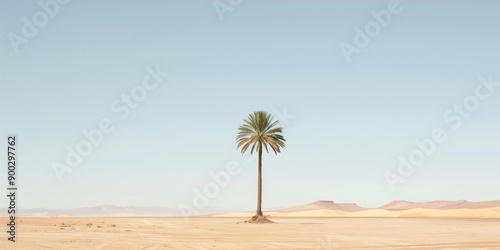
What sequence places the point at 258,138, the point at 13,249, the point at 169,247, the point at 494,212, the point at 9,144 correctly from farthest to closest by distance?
the point at 494,212 → the point at 258,138 → the point at 9,144 → the point at 169,247 → the point at 13,249

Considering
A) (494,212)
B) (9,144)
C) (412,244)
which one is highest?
(9,144)

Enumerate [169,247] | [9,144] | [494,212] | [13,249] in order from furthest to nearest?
1. [494,212]
2. [9,144]
3. [169,247]
4. [13,249]

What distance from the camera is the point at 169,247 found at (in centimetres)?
2834

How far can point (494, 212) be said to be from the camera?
150 metres

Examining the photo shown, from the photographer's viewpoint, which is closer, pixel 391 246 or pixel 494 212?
pixel 391 246

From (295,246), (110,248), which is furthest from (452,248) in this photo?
(110,248)

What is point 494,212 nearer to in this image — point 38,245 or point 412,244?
point 412,244

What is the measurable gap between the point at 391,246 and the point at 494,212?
13635 centimetres

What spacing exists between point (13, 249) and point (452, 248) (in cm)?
2261

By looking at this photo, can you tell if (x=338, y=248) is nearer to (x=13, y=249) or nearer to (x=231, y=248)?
(x=231, y=248)

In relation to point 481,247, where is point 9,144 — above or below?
above

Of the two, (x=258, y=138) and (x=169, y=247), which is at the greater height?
Answer: (x=258, y=138)

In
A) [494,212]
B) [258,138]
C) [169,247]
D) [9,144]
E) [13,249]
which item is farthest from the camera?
[494,212]

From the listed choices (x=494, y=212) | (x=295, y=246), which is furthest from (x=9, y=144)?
(x=494, y=212)
